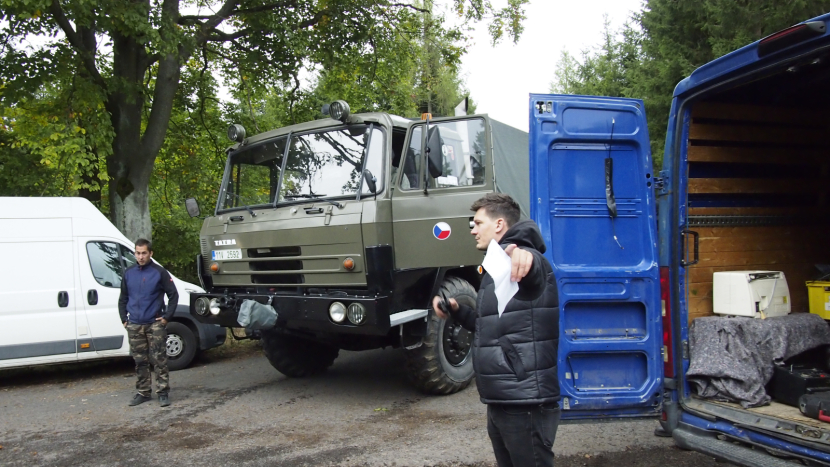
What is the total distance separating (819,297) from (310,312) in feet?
13.3

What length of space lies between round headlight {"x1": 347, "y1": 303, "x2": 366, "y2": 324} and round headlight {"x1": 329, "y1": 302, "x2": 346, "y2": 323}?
0.06m

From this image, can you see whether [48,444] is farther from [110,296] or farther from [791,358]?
[791,358]

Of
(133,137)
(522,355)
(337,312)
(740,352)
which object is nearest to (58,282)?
(133,137)

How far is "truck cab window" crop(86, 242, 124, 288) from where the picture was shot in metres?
8.00

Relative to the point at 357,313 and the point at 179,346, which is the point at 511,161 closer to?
the point at 357,313

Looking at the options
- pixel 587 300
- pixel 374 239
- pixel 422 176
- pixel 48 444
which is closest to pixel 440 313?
pixel 587 300

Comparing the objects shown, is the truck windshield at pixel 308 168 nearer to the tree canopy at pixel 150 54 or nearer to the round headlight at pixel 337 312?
the round headlight at pixel 337 312

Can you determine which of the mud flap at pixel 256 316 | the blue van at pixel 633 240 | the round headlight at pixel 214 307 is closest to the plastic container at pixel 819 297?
the blue van at pixel 633 240

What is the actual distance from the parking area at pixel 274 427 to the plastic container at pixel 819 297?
1375mm

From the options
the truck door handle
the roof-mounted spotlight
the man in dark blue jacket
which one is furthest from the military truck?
the truck door handle

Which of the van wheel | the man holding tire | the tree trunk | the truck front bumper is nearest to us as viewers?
the man holding tire

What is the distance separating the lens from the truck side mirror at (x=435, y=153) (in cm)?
548

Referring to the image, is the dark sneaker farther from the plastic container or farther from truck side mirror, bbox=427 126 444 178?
the plastic container

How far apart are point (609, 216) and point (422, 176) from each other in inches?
87.7
